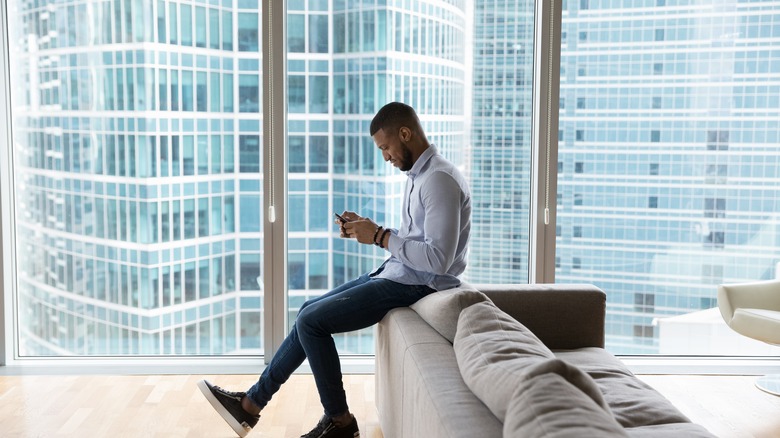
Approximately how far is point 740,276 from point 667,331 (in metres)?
0.51

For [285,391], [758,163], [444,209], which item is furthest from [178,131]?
[758,163]

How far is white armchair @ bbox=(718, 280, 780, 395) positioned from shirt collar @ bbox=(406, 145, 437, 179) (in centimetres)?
174

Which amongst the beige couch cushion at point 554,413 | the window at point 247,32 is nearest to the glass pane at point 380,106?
the window at point 247,32

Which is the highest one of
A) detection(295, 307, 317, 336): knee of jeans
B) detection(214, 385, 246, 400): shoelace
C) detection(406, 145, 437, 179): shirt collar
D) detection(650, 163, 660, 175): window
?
detection(406, 145, 437, 179): shirt collar

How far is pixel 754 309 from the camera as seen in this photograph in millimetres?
3799

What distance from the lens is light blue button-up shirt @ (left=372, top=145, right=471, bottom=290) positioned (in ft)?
9.37

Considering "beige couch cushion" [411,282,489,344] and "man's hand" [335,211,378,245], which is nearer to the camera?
"beige couch cushion" [411,282,489,344]

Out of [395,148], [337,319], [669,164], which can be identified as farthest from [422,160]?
[669,164]

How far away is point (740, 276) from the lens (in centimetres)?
436

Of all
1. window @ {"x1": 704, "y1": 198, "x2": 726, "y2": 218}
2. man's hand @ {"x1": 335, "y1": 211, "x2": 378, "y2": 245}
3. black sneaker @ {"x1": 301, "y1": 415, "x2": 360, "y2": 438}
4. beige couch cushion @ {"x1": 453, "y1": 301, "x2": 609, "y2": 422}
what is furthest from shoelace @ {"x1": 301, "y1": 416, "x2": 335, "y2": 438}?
window @ {"x1": 704, "y1": 198, "x2": 726, "y2": 218}

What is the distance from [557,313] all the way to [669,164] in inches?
61.4

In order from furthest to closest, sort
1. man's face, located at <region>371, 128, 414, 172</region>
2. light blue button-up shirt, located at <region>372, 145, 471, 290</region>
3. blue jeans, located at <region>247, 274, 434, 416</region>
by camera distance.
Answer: man's face, located at <region>371, 128, 414, 172</region>
blue jeans, located at <region>247, 274, 434, 416</region>
light blue button-up shirt, located at <region>372, 145, 471, 290</region>

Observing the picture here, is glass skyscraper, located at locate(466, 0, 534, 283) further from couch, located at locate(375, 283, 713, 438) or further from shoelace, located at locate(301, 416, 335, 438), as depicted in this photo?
shoelace, located at locate(301, 416, 335, 438)

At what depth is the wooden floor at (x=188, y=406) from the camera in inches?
127
